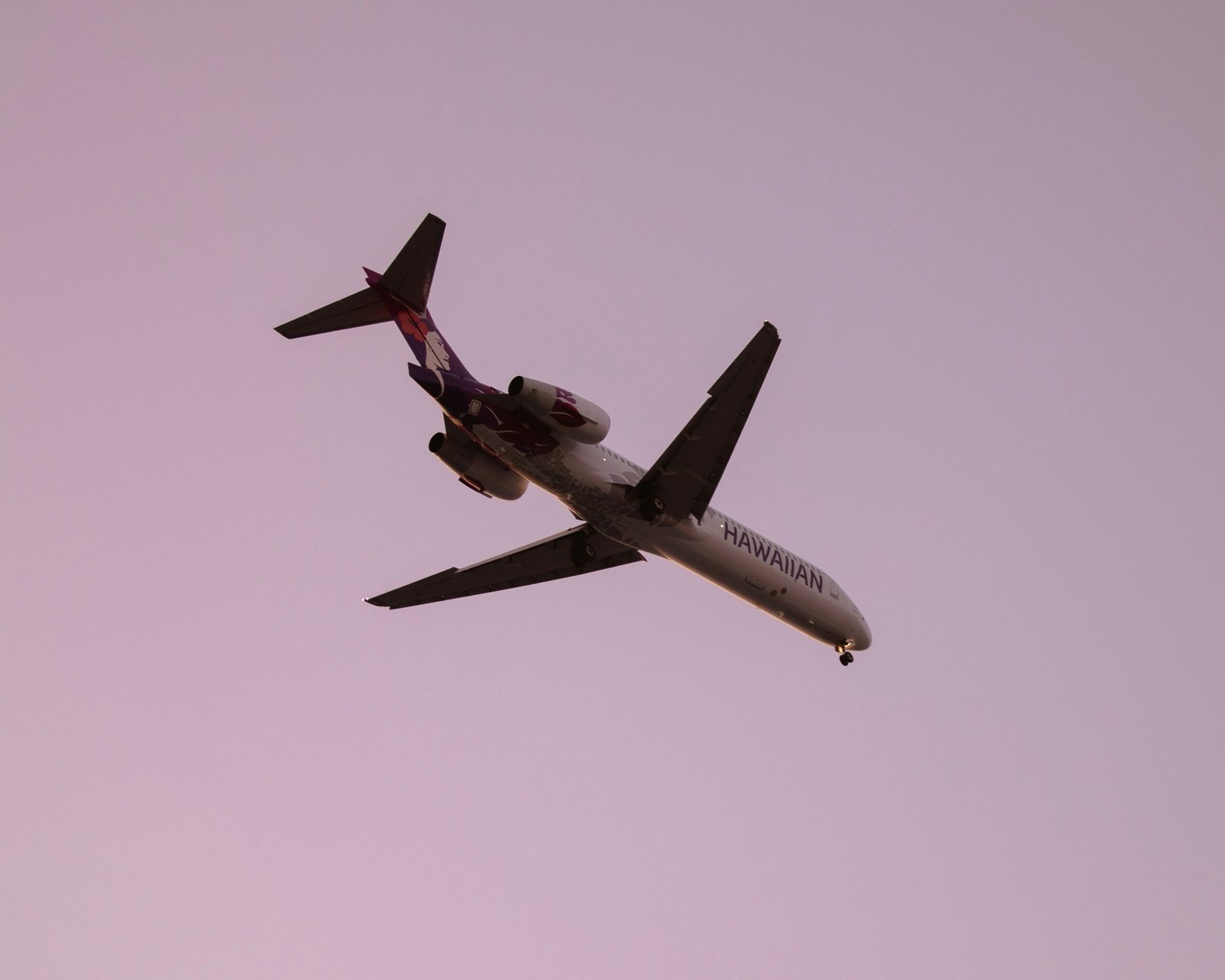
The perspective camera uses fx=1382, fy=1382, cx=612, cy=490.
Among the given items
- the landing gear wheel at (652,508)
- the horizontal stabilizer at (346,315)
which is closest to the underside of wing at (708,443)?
the landing gear wheel at (652,508)

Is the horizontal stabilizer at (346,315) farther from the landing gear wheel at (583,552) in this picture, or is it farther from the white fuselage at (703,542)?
the landing gear wheel at (583,552)

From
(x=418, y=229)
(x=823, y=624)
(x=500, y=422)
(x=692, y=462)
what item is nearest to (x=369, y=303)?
(x=418, y=229)

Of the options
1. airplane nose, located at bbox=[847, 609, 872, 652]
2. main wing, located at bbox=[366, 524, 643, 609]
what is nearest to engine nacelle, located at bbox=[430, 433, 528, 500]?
main wing, located at bbox=[366, 524, 643, 609]

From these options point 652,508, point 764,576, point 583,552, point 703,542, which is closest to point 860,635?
point 764,576

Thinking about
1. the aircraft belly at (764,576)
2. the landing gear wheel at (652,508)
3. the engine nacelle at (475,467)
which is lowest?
the engine nacelle at (475,467)

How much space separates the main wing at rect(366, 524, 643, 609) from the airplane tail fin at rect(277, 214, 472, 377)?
5938mm

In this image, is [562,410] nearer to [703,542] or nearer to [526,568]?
[703,542]

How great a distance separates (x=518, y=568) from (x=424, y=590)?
8.14 feet

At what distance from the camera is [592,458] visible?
2881 cm

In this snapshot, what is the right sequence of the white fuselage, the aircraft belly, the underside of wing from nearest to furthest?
the underside of wing → the white fuselage → the aircraft belly

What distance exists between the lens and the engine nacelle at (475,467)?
29953mm

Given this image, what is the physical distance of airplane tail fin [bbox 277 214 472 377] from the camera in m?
28.9

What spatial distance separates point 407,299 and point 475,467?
391 cm

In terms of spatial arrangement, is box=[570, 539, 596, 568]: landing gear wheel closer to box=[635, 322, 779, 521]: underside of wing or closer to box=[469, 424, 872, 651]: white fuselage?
box=[469, 424, 872, 651]: white fuselage
